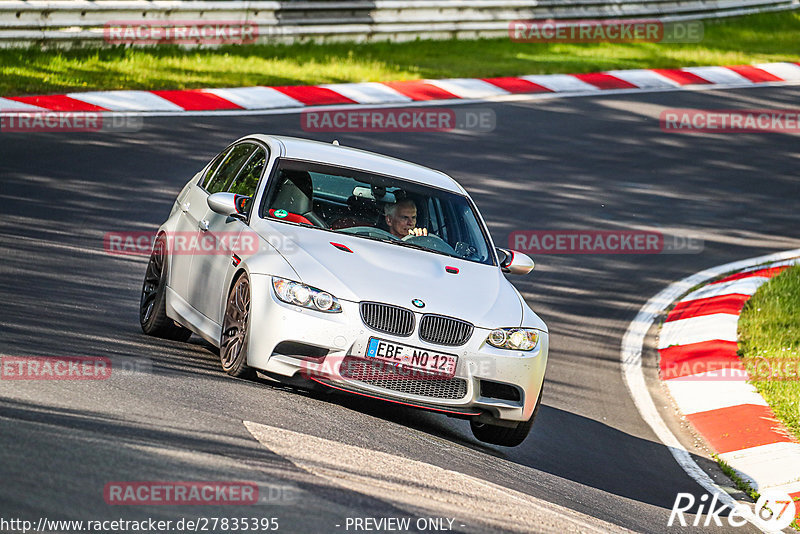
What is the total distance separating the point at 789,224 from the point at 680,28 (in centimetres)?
1093

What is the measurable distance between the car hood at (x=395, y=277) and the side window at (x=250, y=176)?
24.1 inches

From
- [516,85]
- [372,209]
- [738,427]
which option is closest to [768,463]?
[738,427]

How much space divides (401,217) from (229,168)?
155cm

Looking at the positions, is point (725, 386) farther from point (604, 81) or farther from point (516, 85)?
point (604, 81)

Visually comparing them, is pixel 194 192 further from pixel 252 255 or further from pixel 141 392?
pixel 141 392

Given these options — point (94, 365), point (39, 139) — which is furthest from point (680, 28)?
point (94, 365)

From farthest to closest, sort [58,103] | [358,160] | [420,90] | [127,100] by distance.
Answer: [420,90], [127,100], [58,103], [358,160]

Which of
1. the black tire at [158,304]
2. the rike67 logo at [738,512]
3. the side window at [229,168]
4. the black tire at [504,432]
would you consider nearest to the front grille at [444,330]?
the black tire at [504,432]

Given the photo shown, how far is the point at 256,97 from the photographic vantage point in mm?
17312

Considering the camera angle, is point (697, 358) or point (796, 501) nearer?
point (796, 501)

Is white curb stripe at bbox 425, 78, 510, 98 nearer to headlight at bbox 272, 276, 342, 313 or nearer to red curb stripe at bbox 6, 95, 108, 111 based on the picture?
red curb stripe at bbox 6, 95, 108, 111
